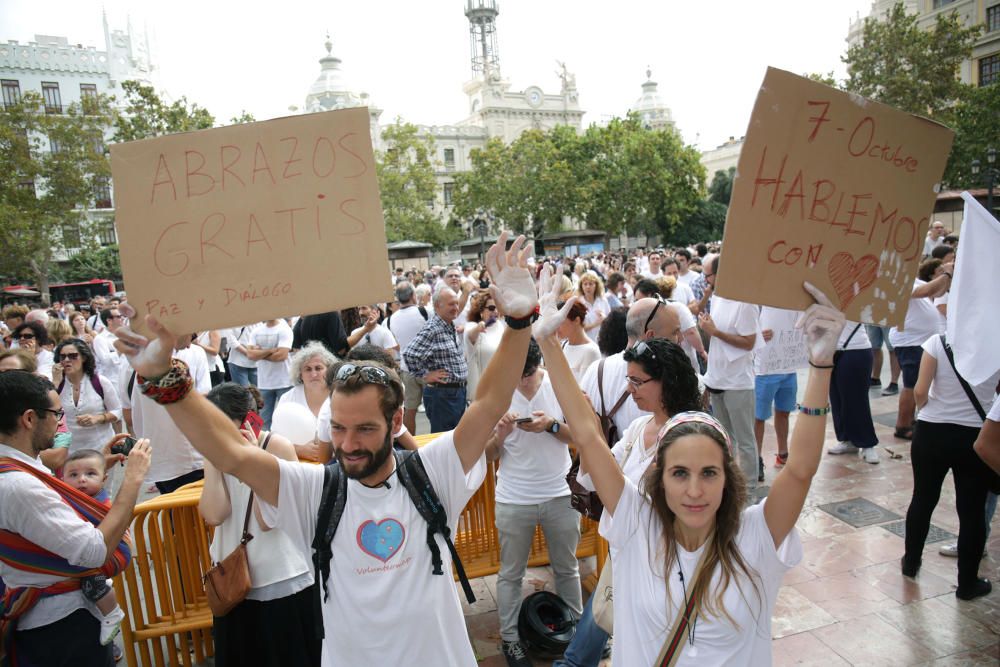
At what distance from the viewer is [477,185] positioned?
160 ft

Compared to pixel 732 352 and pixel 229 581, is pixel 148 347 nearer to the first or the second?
pixel 229 581

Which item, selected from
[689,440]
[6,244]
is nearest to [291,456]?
[689,440]

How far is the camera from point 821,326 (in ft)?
6.86

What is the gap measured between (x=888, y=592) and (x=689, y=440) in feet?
10.5

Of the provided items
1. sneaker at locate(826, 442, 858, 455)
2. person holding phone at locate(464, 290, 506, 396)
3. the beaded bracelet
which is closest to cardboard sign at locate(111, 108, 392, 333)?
the beaded bracelet

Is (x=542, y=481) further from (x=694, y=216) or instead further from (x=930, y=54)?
(x=694, y=216)

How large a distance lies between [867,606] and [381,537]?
3.62m

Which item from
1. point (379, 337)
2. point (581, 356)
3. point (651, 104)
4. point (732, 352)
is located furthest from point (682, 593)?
point (651, 104)

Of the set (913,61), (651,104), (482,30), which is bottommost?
(913,61)

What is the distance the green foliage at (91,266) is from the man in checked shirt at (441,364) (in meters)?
39.0

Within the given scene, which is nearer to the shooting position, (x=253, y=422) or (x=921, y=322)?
(x=253, y=422)

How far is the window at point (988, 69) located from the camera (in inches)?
1551

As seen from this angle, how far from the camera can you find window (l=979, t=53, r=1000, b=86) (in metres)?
39.4

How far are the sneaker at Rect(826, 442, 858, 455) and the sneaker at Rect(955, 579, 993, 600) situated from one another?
2.79 metres
